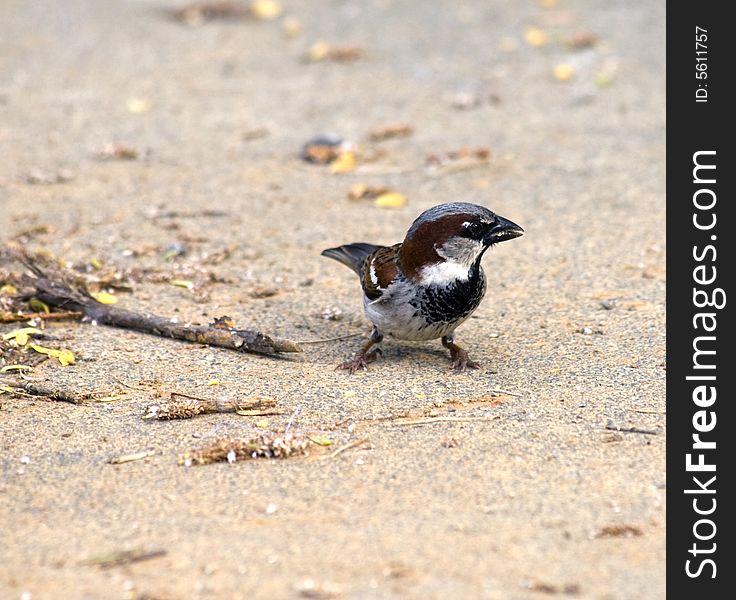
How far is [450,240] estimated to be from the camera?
17.1ft

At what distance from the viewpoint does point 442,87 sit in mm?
9961

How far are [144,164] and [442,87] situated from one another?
294cm

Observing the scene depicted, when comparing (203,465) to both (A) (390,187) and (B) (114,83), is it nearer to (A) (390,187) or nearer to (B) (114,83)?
(A) (390,187)

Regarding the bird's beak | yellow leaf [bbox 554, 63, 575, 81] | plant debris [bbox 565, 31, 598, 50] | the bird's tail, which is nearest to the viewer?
the bird's beak

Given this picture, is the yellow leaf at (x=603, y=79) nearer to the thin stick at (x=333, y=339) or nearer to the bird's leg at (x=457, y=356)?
the thin stick at (x=333, y=339)

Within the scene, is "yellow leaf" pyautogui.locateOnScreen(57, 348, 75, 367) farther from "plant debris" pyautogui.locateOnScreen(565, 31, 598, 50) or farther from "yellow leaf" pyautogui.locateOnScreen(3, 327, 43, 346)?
"plant debris" pyautogui.locateOnScreen(565, 31, 598, 50)

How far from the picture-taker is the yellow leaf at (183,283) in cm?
638

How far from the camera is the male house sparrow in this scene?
5191mm

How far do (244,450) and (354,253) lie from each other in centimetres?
185

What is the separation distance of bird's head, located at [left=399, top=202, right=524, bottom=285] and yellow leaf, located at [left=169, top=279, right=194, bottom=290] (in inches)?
64.8

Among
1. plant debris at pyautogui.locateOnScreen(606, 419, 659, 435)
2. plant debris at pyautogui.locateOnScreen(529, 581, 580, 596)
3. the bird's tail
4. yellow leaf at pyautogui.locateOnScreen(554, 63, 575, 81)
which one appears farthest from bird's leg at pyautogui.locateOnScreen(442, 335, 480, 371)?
yellow leaf at pyautogui.locateOnScreen(554, 63, 575, 81)

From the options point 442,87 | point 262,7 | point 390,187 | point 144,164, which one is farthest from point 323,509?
point 262,7

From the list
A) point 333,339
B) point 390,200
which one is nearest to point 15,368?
point 333,339

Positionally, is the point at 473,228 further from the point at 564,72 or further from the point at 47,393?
the point at 564,72
